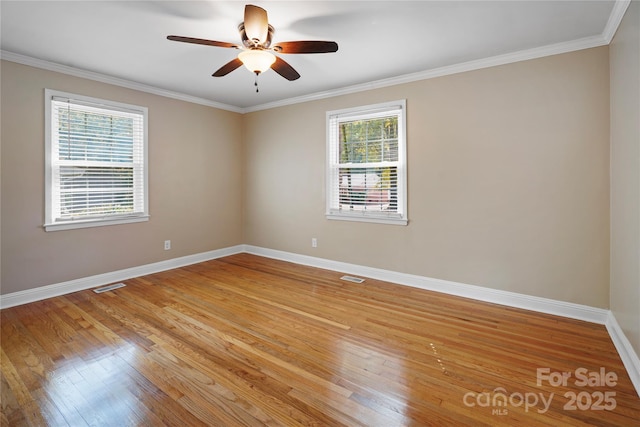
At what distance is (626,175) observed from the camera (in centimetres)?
229

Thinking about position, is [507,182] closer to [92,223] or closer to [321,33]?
[321,33]

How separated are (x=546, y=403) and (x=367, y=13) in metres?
2.90

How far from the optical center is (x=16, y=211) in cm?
323

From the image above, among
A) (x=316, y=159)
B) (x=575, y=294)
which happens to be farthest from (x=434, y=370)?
(x=316, y=159)

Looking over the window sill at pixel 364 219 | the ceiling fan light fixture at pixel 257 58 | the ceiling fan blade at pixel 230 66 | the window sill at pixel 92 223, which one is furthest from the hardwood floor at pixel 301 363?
the ceiling fan blade at pixel 230 66

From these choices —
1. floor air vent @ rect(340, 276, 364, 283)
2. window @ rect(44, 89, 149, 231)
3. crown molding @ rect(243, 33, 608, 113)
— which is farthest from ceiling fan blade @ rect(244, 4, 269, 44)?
floor air vent @ rect(340, 276, 364, 283)

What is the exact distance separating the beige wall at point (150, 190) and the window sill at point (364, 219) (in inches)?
79.8

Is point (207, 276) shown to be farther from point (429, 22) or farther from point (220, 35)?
point (429, 22)

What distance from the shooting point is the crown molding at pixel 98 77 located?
316cm

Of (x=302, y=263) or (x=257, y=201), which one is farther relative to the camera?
(x=257, y=201)

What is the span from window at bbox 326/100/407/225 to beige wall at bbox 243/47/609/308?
134 millimetres

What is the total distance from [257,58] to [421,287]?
3.05m

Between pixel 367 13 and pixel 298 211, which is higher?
pixel 367 13

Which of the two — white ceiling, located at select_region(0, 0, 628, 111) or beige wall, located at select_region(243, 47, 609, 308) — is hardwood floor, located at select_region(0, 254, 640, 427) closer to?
beige wall, located at select_region(243, 47, 609, 308)
